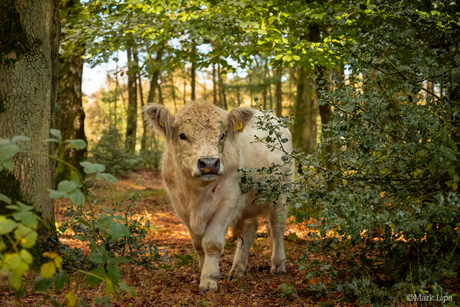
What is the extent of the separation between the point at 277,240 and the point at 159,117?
8.37ft

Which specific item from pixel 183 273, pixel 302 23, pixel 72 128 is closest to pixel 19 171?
pixel 183 273

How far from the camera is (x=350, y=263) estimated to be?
3629 mm

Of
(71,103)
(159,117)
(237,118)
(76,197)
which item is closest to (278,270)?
(237,118)

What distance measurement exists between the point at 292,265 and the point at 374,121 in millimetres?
3155

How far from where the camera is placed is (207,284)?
448cm

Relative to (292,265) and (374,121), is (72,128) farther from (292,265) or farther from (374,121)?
(374,121)

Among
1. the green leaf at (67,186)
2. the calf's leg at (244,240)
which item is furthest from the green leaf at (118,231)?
the calf's leg at (244,240)

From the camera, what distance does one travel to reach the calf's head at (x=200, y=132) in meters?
4.41

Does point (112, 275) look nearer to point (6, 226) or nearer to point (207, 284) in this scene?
point (6, 226)

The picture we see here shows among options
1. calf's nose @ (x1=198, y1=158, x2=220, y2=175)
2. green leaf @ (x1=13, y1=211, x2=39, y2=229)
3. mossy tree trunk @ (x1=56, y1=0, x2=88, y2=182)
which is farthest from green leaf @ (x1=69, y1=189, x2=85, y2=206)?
mossy tree trunk @ (x1=56, y1=0, x2=88, y2=182)

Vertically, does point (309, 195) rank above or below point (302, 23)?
below

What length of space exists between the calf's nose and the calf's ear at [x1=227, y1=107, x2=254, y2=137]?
0.90m

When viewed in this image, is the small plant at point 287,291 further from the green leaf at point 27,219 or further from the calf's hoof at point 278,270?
the green leaf at point 27,219

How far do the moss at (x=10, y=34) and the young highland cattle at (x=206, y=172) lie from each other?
1.60 m
